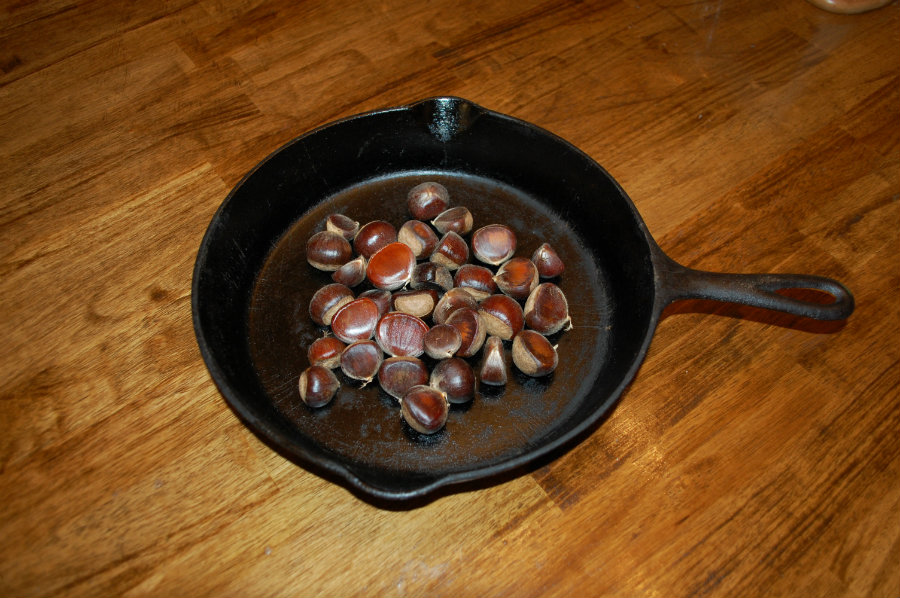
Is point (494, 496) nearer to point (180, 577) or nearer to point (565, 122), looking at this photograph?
point (180, 577)

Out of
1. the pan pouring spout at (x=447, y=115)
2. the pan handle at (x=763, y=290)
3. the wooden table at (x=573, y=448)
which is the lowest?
the wooden table at (x=573, y=448)

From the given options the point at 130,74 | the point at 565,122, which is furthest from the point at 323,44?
the point at 565,122

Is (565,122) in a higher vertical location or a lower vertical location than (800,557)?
higher

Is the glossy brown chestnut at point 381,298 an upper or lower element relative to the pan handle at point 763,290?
lower

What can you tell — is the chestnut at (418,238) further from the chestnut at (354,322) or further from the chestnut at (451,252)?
the chestnut at (354,322)

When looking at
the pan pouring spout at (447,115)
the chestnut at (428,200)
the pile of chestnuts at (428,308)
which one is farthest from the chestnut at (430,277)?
the pan pouring spout at (447,115)

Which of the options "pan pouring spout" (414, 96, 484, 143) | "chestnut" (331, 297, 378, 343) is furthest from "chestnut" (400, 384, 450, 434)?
"pan pouring spout" (414, 96, 484, 143)
